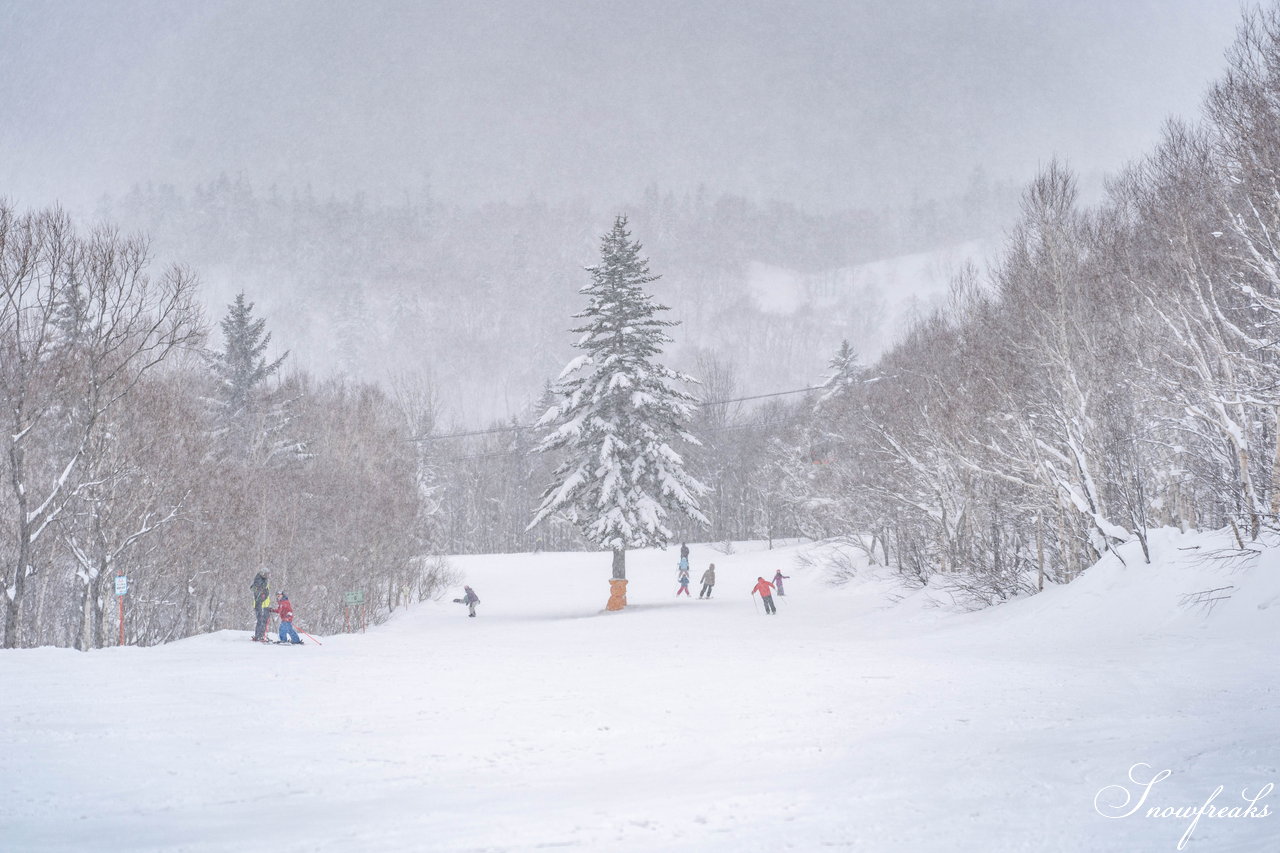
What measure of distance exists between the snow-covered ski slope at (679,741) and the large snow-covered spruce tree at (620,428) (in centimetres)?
1219

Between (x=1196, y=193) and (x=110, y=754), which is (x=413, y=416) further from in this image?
(x=110, y=754)

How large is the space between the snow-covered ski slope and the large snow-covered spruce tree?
40.0 ft

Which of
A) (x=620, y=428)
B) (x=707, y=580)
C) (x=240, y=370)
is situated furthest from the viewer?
(x=240, y=370)

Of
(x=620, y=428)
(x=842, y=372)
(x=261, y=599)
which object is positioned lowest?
(x=261, y=599)

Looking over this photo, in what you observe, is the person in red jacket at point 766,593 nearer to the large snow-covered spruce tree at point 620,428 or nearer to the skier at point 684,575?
the large snow-covered spruce tree at point 620,428

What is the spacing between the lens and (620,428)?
87.9ft

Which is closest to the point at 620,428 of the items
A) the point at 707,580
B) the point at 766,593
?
the point at 707,580

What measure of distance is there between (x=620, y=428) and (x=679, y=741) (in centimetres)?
2017

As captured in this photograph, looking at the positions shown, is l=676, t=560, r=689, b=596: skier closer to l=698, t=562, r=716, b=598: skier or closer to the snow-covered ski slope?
l=698, t=562, r=716, b=598: skier

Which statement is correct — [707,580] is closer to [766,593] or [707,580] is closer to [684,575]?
[684,575]

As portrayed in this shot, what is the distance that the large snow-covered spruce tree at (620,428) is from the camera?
84.6 feet

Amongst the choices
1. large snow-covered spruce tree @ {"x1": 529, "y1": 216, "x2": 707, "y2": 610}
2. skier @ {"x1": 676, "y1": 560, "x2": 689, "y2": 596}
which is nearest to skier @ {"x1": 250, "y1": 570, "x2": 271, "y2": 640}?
large snow-covered spruce tree @ {"x1": 529, "y1": 216, "x2": 707, "y2": 610}

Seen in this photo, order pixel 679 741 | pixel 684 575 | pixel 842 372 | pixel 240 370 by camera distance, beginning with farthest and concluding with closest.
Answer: pixel 842 372 < pixel 240 370 < pixel 684 575 < pixel 679 741

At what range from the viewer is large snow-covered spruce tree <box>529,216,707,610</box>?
25.8 meters
